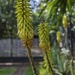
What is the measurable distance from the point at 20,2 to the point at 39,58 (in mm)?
18206

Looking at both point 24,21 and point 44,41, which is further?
point 44,41

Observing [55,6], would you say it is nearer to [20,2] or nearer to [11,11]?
[20,2]

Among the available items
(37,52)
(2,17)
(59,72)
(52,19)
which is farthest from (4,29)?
(52,19)

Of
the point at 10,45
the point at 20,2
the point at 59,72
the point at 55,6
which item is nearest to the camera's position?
the point at 20,2

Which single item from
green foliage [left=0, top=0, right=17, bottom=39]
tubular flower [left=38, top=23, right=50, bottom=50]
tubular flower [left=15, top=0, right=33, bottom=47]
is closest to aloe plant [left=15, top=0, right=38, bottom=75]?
tubular flower [left=15, top=0, right=33, bottom=47]

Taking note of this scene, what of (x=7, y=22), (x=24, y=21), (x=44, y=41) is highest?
(x=24, y=21)

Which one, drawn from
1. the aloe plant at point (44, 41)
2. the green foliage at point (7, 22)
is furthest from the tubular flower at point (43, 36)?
the green foliage at point (7, 22)

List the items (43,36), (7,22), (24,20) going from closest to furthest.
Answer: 1. (24,20)
2. (43,36)
3. (7,22)

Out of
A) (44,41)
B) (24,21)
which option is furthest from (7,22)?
(24,21)

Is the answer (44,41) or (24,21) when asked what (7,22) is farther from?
(24,21)

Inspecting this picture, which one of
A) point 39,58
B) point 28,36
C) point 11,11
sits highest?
point 28,36

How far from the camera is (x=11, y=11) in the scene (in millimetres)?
19500

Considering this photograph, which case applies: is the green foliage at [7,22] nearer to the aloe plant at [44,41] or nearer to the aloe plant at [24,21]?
the aloe plant at [44,41]

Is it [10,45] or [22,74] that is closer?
[22,74]
